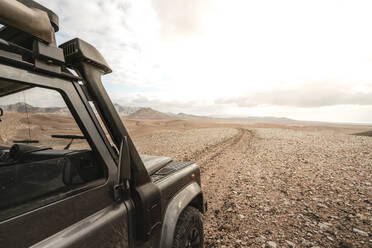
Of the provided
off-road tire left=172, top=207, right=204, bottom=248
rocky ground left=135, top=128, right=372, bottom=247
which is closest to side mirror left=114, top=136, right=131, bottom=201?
off-road tire left=172, top=207, right=204, bottom=248

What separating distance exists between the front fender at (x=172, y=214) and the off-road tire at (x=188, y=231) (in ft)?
0.63

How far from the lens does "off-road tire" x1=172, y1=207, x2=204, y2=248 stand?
72.6 inches

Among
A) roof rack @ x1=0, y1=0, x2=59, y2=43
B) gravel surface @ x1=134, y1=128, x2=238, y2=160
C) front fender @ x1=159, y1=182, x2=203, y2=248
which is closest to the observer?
roof rack @ x1=0, y1=0, x2=59, y2=43

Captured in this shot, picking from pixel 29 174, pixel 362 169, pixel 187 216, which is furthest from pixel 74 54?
pixel 362 169

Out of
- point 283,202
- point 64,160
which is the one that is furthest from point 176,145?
point 64,160

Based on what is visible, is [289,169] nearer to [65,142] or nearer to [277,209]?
[277,209]

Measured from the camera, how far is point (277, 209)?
3707mm

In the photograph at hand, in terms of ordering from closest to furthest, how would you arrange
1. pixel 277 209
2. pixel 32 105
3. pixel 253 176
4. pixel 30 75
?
pixel 30 75, pixel 32 105, pixel 277 209, pixel 253 176

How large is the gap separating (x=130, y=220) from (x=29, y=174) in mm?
967

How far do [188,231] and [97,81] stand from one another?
1.96 metres

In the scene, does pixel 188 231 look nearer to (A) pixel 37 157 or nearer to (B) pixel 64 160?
(B) pixel 64 160

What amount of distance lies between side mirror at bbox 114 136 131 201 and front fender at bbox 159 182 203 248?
0.65 metres

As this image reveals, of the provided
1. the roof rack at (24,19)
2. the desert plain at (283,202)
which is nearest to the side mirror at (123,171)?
the desert plain at (283,202)

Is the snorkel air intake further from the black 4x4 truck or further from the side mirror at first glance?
the side mirror
